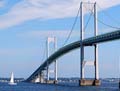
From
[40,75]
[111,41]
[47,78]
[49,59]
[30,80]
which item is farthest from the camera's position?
[30,80]

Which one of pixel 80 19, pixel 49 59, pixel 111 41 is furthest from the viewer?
pixel 49 59

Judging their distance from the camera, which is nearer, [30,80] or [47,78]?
[47,78]

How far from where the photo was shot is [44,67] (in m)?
136

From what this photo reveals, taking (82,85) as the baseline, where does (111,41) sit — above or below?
above

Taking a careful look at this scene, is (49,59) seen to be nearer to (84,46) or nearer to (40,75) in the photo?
(40,75)

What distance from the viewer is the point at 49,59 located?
126125 millimetres

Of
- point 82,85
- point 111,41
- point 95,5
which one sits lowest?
point 82,85

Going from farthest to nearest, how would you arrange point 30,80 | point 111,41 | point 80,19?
point 30,80, point 80,19, point 111,41

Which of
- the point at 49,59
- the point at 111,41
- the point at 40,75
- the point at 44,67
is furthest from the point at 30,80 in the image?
the point at 111,41

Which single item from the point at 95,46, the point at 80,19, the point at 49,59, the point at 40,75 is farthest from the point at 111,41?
the point at 40,75

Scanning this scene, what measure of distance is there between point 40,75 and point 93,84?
54152mm

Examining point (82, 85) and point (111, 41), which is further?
point (82, 85)

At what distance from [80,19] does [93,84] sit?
14.0m

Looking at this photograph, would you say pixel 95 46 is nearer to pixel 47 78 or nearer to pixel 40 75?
pixel 47 78
